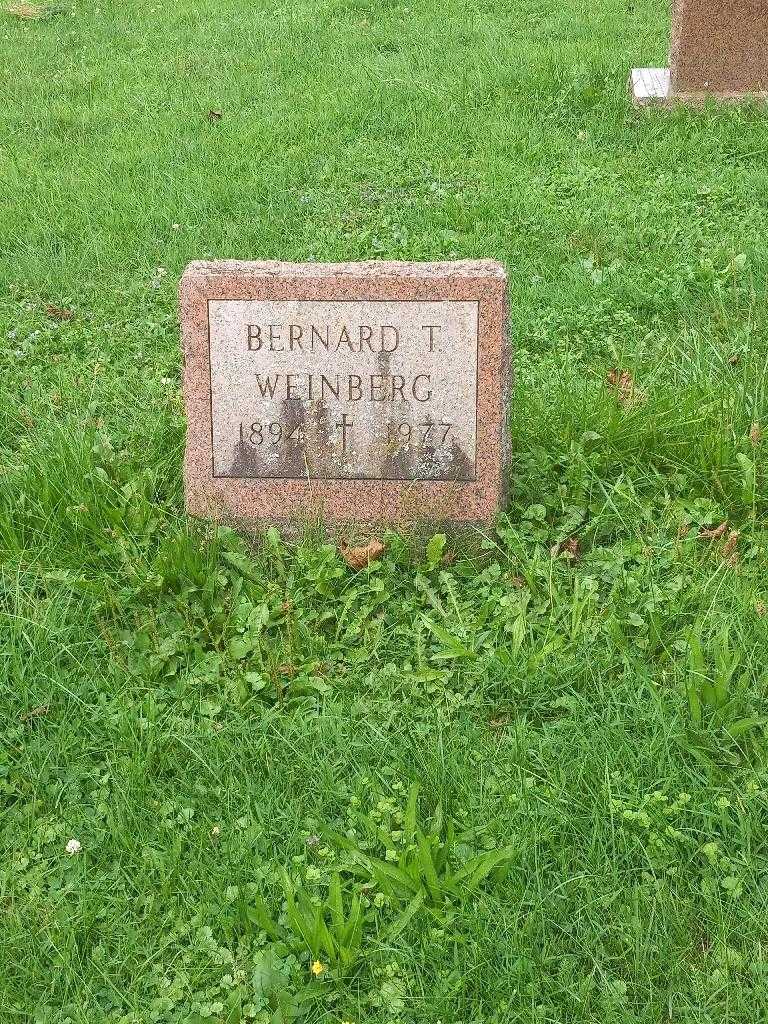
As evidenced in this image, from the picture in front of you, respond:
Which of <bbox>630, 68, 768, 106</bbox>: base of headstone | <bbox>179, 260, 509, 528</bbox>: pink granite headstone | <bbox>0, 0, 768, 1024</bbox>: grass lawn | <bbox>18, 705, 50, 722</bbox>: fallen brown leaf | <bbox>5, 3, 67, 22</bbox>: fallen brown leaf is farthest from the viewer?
<bbox>5, 3, 67, 22</bbox>: fallen brown leaf

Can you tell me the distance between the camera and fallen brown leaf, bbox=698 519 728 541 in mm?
3158

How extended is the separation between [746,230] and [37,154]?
4.32 meters

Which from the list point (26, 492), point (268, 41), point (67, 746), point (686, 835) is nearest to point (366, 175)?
point (268, 41)

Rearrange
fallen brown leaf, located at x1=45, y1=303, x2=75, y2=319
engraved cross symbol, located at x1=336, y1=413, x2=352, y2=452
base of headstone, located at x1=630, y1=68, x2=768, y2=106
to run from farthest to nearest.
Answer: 1. base of headstone, located at x1=630, y1=68, x2=768, y2=106
2. fallen brown leaf, located at x1=45, y1=303, x2=75, y2=319
3. engraved cross symbol, located at x1=336, y1=413, x2=352, y2=452

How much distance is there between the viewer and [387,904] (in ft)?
7.48

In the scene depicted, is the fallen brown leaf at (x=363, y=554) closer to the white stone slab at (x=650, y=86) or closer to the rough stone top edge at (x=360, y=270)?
the rough stone top edge at (x=360, y=270)

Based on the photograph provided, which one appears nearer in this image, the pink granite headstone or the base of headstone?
the pink granite headstone

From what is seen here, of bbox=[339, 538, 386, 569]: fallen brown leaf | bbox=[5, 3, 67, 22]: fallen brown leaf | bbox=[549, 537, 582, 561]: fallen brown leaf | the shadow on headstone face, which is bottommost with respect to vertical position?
bbox=[339, 538, 386, 569]: fallen brown leaf

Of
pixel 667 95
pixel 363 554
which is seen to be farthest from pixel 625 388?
pixel 667 95

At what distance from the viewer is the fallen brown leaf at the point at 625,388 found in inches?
142

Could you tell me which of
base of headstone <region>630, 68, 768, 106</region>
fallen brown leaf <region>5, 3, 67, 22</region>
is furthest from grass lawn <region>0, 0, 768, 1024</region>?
fallen brown leaf <region>5, 3, 67, 22</region>

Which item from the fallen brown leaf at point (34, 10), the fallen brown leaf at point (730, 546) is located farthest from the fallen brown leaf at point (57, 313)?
the fallen brown leaf at point (34, 10)

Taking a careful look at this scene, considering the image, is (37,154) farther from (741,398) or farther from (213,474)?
(741,398)

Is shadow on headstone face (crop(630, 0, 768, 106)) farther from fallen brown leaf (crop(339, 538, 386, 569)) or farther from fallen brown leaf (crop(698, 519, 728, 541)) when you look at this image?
fallen brown leaf (crop(339, 538, 386, 569))
